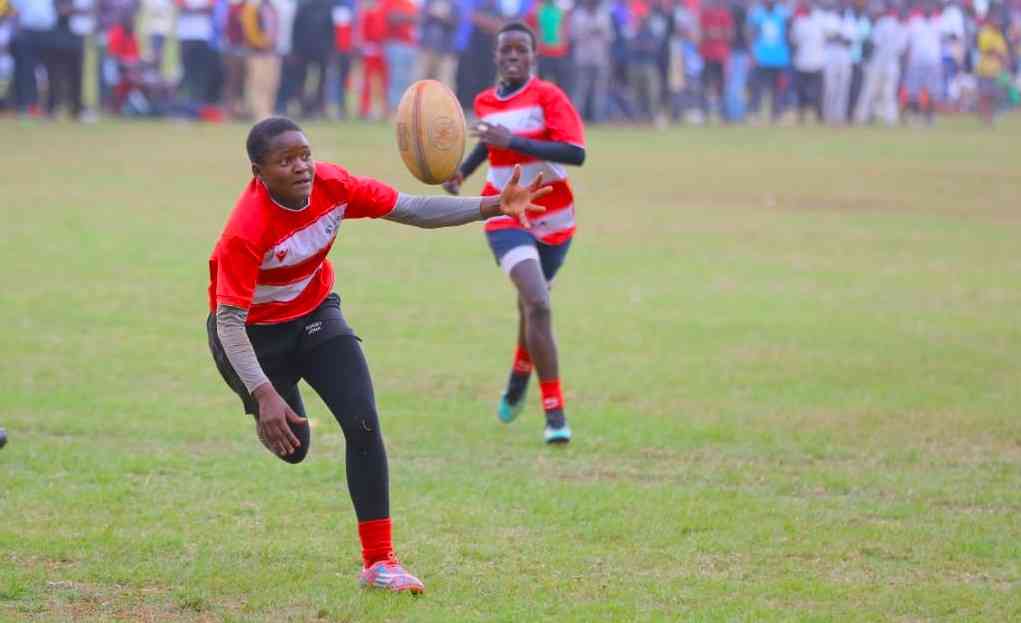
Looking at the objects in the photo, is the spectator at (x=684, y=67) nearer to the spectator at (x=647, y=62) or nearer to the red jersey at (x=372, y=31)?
the spectator at (x=647, y=62)

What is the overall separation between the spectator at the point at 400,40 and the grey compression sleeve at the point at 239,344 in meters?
24.4

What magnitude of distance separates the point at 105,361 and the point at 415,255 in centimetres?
597

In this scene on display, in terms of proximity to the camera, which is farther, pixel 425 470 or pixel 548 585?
pixel 425 470

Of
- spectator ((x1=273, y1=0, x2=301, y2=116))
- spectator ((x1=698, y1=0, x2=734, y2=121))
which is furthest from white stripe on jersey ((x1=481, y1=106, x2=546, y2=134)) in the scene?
spectator ((x1=698, y1=0, x2=734, y2=121))

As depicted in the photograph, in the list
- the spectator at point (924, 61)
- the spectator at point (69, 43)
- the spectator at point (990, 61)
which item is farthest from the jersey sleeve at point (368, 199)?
the spectator at point (990, 61)

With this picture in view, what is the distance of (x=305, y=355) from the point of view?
6488 mm

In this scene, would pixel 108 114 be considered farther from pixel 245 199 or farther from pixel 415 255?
pixel 245 199

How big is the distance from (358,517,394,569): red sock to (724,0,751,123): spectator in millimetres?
28941

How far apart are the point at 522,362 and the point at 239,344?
3.85 metres

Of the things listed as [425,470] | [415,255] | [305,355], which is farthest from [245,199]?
[415,255]

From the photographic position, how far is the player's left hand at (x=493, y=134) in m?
8.98

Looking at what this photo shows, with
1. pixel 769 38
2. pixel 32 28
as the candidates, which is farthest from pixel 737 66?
pixel 32 28

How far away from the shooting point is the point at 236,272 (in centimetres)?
602

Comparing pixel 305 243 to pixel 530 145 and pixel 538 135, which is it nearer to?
pixel 530 145
